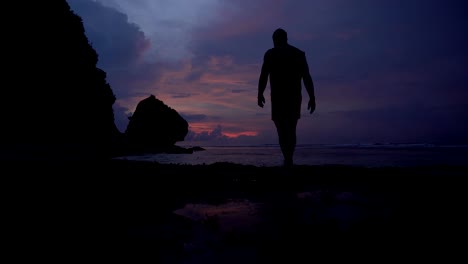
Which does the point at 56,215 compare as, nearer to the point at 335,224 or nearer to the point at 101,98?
the point at 335,224

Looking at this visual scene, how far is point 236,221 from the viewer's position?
7.58 feet

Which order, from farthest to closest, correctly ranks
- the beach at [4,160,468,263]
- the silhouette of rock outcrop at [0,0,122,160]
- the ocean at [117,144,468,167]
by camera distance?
the silhouette of rock outcrop at [0,0,122,160]
the ocean at [117,144,468,167]
the beach at [4,160,468,263]

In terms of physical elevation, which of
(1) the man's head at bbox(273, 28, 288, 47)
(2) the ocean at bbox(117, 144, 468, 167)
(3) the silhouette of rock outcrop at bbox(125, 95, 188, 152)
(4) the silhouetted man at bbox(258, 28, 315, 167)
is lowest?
(2) the ocean at bbox(117, 144, 468, 167)

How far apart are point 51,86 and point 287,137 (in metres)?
31.1

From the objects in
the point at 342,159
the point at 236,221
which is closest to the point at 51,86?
the point at 342,159

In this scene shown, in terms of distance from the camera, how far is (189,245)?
175 centimetres

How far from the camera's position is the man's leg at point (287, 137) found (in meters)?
6.28

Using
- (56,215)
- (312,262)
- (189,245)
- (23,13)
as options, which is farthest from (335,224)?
(23,13)

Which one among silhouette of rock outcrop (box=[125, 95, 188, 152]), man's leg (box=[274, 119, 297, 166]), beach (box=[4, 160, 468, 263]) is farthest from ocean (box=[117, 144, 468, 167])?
silhouette of rock outcrop (box=[125, 95, 188, 152])

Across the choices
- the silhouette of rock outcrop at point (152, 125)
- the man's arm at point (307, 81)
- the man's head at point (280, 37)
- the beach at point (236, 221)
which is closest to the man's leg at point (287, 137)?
the man's arm at point (307, 81)

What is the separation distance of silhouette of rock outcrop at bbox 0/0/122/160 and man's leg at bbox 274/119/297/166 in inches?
751

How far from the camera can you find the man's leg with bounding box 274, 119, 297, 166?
628 cm

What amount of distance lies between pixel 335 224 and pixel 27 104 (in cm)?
3158

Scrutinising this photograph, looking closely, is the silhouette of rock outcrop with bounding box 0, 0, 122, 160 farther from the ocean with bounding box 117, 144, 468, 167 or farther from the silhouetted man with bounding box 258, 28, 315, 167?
the silhouetted man with bounding box 258, 28, 315, 167
